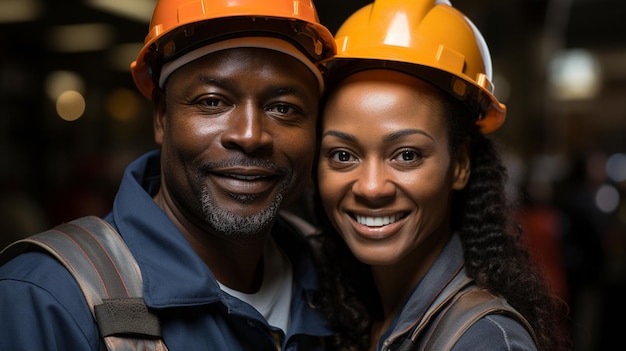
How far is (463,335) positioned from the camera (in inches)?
77.6

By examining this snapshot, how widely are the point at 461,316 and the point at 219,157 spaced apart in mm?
877

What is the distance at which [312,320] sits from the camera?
2.47m

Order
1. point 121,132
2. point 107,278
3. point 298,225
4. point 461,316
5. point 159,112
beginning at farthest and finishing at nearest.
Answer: point 121,132 < point 298,225 < point 159,112 < point 461,316 < point 107,278

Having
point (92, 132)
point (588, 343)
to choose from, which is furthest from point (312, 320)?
point (588, 343)

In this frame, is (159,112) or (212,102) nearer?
(212,102)

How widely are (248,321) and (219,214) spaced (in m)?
0.35

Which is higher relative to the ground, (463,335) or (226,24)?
(226,24)

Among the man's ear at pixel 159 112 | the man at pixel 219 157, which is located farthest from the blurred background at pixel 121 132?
the man's ear at pixel 159 112

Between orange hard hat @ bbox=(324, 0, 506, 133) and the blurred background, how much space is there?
632mm

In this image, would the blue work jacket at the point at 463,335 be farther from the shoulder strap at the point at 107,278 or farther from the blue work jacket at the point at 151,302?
the shoulder strap at the point at 107,278

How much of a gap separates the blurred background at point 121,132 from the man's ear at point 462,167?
413 mm

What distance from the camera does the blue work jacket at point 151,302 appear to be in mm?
1811

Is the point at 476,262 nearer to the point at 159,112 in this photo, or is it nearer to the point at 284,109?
the point at 284,109

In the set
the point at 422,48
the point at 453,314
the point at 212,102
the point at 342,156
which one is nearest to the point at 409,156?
the point at 342,156
